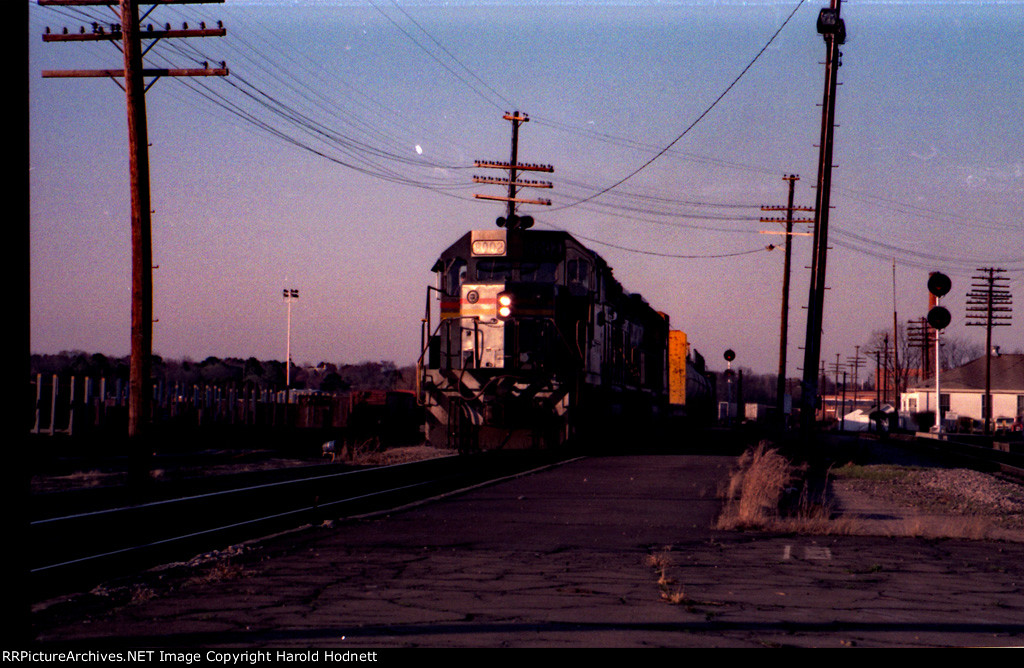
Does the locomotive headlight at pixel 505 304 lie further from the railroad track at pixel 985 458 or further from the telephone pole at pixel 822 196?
the railroad track at pixel 985 458

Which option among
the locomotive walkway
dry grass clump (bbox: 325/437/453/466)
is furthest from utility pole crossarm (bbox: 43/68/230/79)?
the locomotive walkway

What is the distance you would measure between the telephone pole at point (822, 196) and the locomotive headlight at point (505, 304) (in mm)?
6764

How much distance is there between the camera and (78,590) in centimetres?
629

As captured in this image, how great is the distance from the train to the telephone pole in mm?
4705

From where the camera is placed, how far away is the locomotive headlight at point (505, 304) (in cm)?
1987

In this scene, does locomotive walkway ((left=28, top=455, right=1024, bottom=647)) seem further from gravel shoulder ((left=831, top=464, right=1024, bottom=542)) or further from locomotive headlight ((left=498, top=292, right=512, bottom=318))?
locomotive headlight ((left=498, top=292, right=512, bottom=318))

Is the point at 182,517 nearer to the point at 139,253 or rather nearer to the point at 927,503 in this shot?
the point at 139,253

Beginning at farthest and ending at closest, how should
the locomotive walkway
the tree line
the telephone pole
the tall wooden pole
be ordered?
the tree line, the telephone pole, the tall wooden pole, the locomotive walkway

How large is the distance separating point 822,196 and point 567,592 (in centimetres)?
1727

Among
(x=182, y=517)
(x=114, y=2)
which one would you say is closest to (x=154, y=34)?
(x=114, y=2)

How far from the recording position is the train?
19.9 m

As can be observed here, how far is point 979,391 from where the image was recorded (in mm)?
82938

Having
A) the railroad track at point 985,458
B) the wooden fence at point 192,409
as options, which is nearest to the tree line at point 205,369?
the wooden fence at point 192,409

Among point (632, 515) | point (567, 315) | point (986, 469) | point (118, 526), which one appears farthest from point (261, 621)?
point (986, 469)
